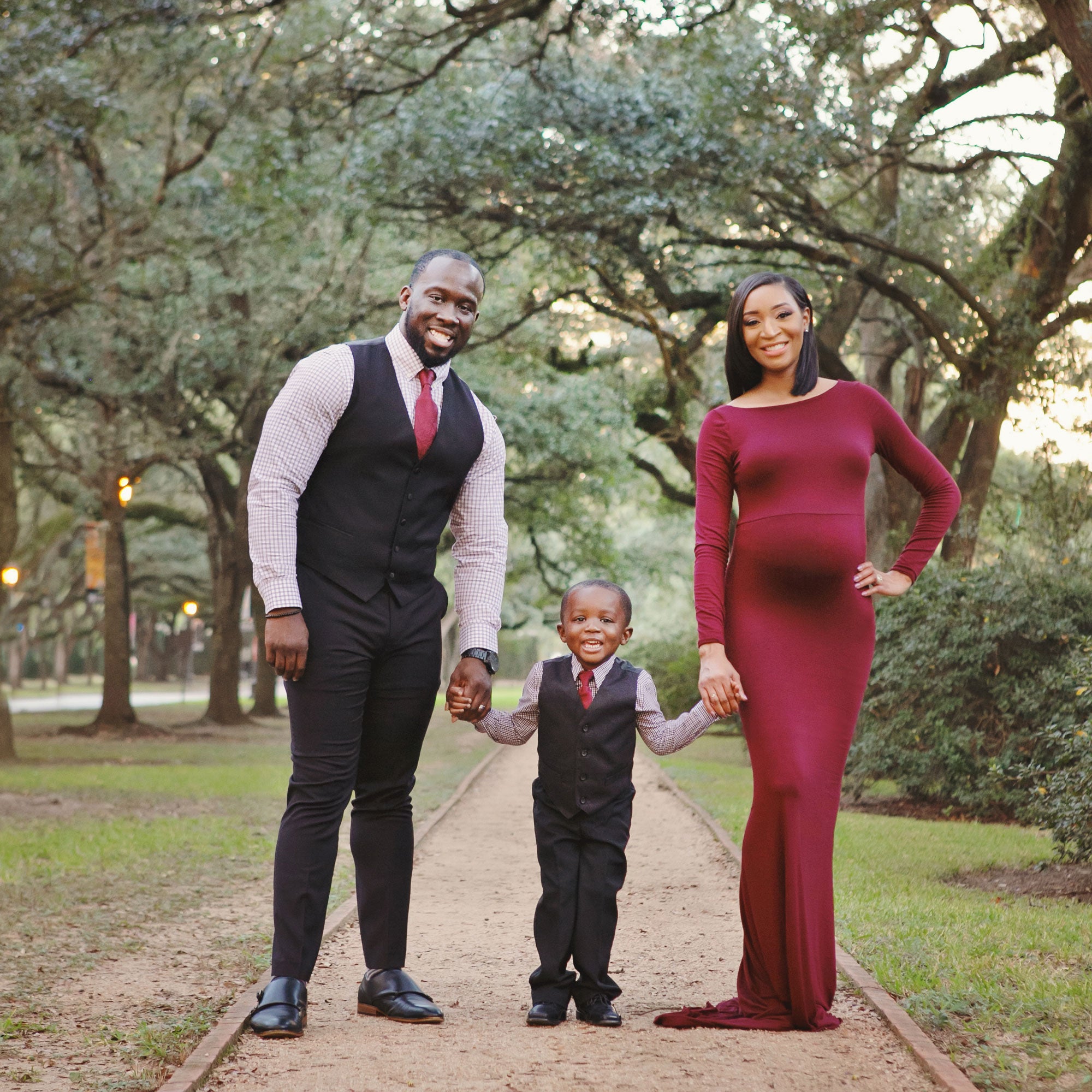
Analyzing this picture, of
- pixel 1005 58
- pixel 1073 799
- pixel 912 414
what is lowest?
pixel 1073 799

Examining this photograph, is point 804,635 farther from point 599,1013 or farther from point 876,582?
point 599,1013

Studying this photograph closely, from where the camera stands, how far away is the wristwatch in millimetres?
4605

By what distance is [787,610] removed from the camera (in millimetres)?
4328

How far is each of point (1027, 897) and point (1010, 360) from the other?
7.75 m

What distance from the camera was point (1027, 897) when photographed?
7.64 meters

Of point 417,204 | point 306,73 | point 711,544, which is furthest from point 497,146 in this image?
point 711,544

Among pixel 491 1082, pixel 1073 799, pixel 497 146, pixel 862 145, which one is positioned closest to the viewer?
pixel 491 1082

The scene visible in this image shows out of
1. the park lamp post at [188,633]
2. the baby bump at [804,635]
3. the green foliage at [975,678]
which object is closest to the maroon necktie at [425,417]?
the baby bump at [804,635]

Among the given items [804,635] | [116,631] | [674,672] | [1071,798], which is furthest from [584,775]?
[116,631]

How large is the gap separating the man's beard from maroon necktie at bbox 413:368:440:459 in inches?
1.2

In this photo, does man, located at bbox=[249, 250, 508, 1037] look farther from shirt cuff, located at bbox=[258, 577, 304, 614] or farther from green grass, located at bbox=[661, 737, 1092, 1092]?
green grass, located at bbox=[661, 737, 1092, 1092]

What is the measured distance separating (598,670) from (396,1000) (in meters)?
1.29

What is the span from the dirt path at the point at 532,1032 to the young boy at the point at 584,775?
0.17 meters

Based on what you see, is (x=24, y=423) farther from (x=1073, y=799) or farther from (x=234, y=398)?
(x=1073, y=799)
